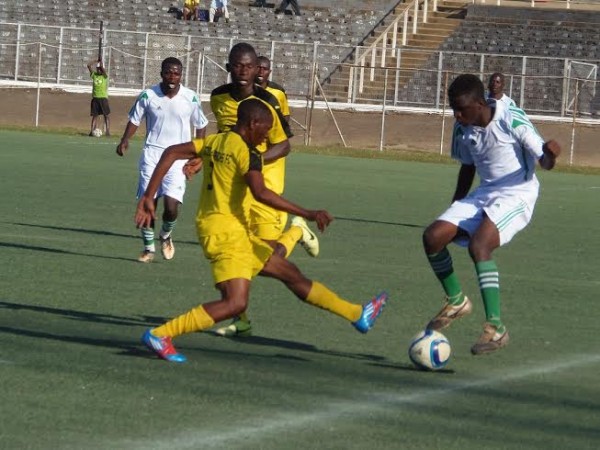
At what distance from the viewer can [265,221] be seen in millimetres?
10250

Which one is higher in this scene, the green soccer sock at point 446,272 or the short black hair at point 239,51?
the short black hair at point 239,51

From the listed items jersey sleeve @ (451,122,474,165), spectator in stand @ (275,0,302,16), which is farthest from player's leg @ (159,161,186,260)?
spectator in stand @ (275,0,302,16)

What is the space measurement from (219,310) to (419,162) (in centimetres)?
2608

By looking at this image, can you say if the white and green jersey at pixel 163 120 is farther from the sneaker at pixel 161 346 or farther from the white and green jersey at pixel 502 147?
the sneaker at pixel 161 346

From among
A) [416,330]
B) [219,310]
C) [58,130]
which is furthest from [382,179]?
[219,310]

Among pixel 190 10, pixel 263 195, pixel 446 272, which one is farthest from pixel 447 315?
pixel 190 10

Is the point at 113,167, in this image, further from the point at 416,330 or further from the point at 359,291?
the point at 416,330

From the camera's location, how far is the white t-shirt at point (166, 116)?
13.6 meters

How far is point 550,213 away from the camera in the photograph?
2047cm

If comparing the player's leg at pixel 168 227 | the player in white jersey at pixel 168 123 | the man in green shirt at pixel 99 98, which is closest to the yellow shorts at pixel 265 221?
the player's leg at pixel 168 227

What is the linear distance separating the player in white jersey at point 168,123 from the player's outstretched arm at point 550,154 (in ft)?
17.4

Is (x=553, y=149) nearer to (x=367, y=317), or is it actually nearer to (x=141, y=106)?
(x=367, y=317)

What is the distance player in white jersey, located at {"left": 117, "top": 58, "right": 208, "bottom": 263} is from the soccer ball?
5558 millimetres

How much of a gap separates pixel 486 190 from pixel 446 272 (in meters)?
0.61
